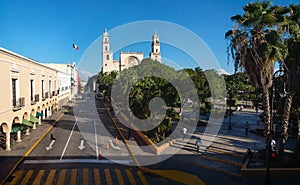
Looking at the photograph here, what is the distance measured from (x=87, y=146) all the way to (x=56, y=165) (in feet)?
15.9

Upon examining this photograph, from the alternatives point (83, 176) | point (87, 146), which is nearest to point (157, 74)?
point (87, 146)

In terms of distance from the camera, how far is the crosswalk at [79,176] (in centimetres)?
1270

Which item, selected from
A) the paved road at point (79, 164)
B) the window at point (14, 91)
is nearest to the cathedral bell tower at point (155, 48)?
the paved road at point (79, 164)

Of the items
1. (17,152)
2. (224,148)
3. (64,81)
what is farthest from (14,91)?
(64,81)

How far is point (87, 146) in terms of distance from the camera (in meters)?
20.0

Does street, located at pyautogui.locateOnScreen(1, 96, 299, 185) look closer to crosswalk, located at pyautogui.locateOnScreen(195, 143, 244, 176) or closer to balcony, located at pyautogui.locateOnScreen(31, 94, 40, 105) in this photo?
crosswalk, located at pyautogui.locateOnScreen(195, 143, 244, 176)

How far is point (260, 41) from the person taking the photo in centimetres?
1354

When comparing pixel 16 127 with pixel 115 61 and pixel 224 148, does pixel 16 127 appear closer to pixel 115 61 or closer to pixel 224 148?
pixel 224 148

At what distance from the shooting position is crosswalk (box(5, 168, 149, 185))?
12.7m

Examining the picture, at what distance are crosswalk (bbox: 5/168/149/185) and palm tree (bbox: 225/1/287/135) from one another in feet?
31.3

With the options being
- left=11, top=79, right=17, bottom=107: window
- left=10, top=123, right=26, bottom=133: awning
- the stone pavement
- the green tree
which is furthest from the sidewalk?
the green tree

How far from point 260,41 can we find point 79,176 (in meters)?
13.6

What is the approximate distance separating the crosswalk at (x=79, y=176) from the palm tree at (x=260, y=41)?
955 cm

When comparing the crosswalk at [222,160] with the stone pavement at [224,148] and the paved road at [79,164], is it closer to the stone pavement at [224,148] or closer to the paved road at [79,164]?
the stone pavement at [224,148]
